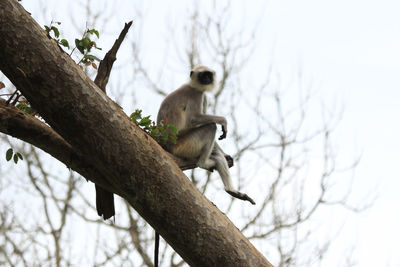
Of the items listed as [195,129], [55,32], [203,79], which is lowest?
[55,32]

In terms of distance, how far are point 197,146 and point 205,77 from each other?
1200 millimetres

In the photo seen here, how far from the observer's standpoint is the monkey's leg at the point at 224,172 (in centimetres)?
514

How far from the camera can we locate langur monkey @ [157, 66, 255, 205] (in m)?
5.41

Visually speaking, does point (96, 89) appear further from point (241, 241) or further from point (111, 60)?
point (241, 241)

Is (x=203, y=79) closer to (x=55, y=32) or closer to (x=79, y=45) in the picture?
(x=79, y=45)

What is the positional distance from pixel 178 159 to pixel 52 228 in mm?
8126

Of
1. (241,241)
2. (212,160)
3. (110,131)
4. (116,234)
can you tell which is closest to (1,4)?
(110,131)

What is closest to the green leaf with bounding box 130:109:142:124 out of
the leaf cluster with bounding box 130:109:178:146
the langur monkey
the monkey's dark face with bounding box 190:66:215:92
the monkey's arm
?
the leaf cluster with bounding box 130:109:178:146

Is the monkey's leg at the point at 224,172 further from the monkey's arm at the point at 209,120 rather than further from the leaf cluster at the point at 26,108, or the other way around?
the leaf cluster at the point at 26,108

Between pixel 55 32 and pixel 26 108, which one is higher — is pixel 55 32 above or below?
above

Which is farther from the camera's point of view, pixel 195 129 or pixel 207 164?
pixel 195 129

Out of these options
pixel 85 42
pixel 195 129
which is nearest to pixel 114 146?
pixel 85 42

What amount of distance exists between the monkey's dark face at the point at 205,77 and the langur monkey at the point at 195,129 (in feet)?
0.68

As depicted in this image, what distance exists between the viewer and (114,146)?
296cm
